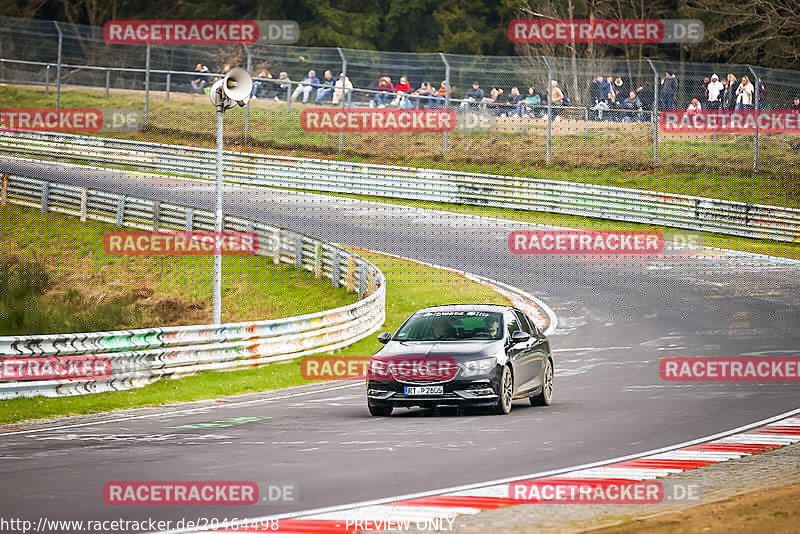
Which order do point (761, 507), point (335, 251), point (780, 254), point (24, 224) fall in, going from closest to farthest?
point (761, 507) → point (335, 251) → point (780, 254) → point (24, 224)

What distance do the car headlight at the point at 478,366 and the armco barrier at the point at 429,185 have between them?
23.6 meters

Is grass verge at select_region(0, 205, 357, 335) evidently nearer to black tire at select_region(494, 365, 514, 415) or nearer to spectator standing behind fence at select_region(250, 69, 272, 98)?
spectator standing behind fence at select_region(250, 69, 272, 98)

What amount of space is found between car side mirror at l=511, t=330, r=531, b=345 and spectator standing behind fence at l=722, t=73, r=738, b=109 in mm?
23753

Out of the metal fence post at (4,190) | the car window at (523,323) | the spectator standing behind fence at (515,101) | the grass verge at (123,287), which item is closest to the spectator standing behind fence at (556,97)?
the spectator standing behind fence at (515,101)

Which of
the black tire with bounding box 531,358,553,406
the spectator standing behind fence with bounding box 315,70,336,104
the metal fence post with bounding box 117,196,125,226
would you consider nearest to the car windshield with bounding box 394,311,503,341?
the black tire with bounding box 531,358,553,406

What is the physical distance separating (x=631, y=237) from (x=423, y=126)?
33.4ft

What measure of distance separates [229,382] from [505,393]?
242 inches

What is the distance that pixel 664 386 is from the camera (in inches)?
666

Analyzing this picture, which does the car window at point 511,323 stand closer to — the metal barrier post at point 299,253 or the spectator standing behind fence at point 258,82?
the metal barrier post at point 299,253

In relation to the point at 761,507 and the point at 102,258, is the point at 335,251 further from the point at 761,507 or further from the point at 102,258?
the point at 761,507

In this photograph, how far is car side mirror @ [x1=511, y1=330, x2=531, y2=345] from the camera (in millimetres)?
14727

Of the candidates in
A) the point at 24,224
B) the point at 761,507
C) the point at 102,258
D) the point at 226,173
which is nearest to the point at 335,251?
the point at 102,258

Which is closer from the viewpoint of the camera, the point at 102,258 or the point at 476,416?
the point at 476,416

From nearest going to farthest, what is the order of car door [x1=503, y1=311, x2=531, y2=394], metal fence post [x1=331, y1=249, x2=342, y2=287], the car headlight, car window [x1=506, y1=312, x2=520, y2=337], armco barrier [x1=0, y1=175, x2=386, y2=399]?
the car headlight, car door [x1=503, y1=311, x2=531, y2=394], car window [x1=506, y1=312, x2=520, y2=337], armco barrier [x1=0, y1=175, x2=386, y2=399], metal fence post [x1=331, y1=249, x2=342, y2=287]
